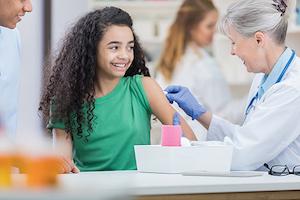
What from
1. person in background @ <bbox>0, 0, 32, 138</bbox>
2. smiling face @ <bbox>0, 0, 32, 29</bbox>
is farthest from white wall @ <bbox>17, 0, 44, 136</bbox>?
smiling face @ <bbox>0, 0, 32, 29</bbox>

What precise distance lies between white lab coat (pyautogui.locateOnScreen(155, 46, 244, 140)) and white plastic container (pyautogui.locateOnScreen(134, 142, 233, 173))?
100.0 inches

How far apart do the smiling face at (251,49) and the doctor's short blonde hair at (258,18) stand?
0.05ft

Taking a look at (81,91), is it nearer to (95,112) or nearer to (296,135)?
(95,112)

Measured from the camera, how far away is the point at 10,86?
8.36 ft

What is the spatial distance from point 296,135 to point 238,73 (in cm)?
277

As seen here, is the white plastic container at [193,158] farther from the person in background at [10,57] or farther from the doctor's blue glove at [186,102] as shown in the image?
the person in background at [10,57]

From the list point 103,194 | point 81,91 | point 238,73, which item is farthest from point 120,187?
point 238,73

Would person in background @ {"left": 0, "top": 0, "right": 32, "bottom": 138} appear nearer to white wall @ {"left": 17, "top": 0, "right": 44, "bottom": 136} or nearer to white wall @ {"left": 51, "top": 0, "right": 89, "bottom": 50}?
white wall @ {"left": 17, "top": 0, "right": 44, "bottom": 136}

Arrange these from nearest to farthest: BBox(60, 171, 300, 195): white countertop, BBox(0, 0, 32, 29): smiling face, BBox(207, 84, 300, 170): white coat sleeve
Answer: BBox(60, 171, 300, 195): white countertop, BBox(207, 84, 300, 170): white coat sleeve, BBox(0, 0, 32, 29): smiling face

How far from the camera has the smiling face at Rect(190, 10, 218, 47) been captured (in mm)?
4633

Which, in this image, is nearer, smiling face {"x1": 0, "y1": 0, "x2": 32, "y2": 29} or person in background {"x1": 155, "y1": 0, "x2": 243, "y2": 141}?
smiling face {"x1": 0, "y1": 0, "x2": 32, "y2": 29}

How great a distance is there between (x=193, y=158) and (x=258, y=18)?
1.70 feet

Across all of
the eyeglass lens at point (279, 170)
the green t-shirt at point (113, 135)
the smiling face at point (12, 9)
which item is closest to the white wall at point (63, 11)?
the smiling face at point (12, 9)

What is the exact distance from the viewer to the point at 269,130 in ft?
6.50
